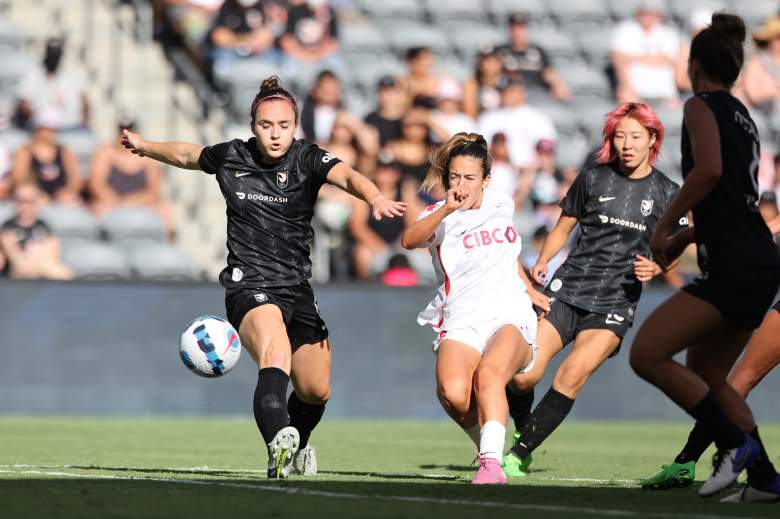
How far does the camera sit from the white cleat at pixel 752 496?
22.6 feet

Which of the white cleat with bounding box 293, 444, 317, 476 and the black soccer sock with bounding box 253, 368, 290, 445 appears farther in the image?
the white cleat with bounding box 293, 444, 317, 476

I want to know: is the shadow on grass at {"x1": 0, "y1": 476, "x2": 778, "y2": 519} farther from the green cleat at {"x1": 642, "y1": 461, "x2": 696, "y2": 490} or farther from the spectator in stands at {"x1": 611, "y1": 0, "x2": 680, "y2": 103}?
the spectator in stands at {"x1": 611, "y1": 0, "x2": 680, "y2": 103}

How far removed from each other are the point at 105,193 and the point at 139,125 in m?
1.82

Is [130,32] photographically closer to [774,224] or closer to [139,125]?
[139,125]

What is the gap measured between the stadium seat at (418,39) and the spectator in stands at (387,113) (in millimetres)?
2651

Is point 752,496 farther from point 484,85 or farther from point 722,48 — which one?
point 484,85

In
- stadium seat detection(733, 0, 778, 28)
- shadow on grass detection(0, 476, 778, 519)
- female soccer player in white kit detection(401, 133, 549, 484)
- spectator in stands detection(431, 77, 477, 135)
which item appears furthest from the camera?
stadium seat detection(733, 0, 778, 28)

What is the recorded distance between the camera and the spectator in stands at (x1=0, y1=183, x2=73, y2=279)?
15141 millimetres

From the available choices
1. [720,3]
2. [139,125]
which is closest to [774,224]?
[139,125]

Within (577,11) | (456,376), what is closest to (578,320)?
(456,376)

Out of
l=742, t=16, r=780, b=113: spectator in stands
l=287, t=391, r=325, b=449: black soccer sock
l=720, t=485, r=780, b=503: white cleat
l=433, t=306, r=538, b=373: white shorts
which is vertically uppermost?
l=742, t=16, r=780, b=113: spectator in stands

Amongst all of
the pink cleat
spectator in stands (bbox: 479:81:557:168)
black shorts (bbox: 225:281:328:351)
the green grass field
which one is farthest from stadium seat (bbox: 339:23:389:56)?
the pink cleat

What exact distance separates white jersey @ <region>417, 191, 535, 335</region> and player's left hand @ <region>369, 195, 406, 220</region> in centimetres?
66

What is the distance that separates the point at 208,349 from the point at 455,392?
1.70 metres
